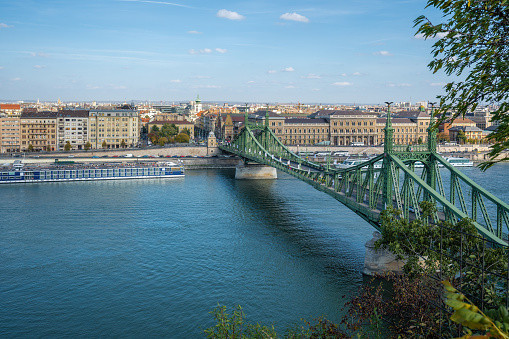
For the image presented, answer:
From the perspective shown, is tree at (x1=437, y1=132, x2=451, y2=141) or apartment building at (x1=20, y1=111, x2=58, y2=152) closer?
apartment building at (x1=20, y1=111, x2=58, y2=152)

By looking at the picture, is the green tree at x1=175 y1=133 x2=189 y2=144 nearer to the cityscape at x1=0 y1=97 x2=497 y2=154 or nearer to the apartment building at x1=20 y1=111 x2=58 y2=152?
the cityscape at x1=0 y1=97 x2=497 y2=154

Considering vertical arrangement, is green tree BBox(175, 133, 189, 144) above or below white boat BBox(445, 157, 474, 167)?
above

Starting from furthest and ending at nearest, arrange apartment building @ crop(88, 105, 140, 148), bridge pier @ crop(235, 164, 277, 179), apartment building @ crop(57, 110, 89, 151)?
apartment building @ crop(88, 105, 140, 148) < apartment building @ crop(57, 110, 89, 151) < bridge pier @ crop(235, 164, 277, 179)

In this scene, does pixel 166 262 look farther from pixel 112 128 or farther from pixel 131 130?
pixel 131 130

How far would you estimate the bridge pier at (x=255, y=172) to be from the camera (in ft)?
185

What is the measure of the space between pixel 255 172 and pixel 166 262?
112 feet

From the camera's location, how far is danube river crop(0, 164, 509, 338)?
56.6 feet

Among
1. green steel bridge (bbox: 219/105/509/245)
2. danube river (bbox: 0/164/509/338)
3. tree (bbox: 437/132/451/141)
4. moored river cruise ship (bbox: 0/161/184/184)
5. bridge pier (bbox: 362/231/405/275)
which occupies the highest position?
tree (bbox: 437/132/451/141)

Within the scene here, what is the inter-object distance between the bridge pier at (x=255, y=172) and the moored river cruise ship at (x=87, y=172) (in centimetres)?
625

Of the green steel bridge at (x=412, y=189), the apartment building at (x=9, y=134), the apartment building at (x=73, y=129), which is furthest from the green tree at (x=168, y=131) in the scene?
the green steel bridge at (x=412, y=189)

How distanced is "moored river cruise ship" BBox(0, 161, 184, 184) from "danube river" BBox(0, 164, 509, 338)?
376 inches

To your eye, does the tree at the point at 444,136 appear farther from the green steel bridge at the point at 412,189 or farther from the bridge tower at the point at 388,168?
the bridge tower at the point at 388,168

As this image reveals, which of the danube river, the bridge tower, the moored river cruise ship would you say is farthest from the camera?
the moored river cruise ship

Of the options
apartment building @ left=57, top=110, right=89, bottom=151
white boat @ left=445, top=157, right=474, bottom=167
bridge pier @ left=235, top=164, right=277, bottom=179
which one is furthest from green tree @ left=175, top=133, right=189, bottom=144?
white boat @ left=445, top=157, right=474, bottom=167
